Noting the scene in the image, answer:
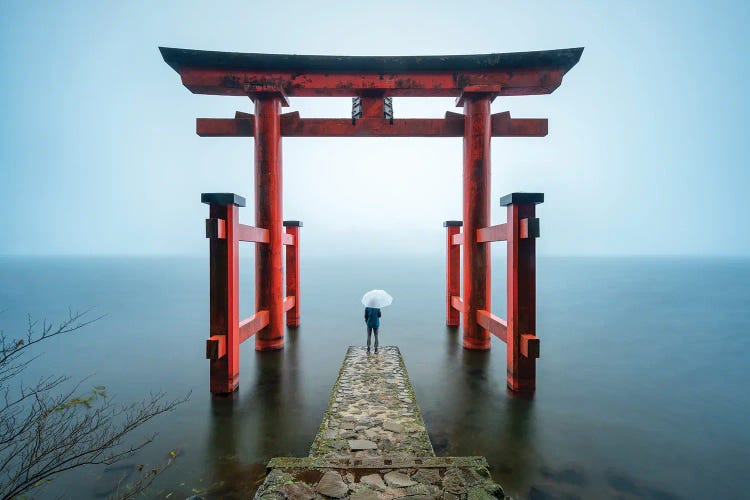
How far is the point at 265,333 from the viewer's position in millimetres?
9258

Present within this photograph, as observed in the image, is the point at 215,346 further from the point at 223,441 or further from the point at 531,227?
the point at 531,227

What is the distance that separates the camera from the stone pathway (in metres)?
3.58

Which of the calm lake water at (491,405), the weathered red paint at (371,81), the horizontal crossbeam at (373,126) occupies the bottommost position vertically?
the calm lake water at (491,405)

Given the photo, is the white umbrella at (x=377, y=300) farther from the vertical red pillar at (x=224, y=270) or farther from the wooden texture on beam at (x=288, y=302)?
the wooden texture on beam at (x=288, y=302)

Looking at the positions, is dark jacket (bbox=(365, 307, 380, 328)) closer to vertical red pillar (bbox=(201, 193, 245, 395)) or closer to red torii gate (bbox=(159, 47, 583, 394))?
red torii gate (bbox=(159, 47, 583, 394))

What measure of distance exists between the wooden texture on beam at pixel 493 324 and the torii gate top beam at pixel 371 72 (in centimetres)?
547

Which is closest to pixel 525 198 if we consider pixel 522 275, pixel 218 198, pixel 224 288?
pixel 522 275

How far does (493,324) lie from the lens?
7648 mm

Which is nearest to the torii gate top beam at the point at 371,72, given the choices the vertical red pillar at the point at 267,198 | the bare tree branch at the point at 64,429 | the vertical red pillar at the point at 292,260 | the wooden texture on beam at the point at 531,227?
the vertical red pillar at the point at 267,198

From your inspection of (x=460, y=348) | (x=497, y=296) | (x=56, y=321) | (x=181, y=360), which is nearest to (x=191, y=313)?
(x=56, y=321)

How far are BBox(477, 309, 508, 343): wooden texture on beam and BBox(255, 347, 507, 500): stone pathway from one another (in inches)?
96.3

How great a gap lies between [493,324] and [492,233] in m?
1.97

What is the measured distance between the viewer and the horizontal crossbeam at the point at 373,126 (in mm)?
9258

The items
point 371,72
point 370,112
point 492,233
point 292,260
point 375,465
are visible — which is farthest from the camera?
point 292,260
